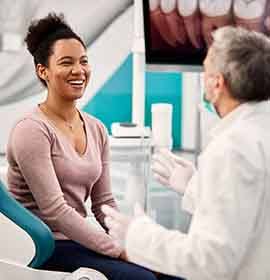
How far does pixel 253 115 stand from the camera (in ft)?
4.69

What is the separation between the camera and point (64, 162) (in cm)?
199

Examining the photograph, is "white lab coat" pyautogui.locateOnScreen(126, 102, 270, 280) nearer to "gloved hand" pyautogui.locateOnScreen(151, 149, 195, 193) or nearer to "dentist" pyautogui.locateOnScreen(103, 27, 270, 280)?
"dentist" pyautogui.locateOnScreen(103, 27, 270, 280)

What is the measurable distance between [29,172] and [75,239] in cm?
27

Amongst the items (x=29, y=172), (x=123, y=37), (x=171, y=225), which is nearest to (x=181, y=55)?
(x=123, y=37)

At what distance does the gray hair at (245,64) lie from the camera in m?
1.42

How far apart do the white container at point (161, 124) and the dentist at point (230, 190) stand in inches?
50.9

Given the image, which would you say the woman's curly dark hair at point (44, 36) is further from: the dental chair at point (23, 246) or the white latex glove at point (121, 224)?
the white latex glove at point (121, 224)

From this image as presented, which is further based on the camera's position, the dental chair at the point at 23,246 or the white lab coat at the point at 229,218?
the dental chair at the point at 23,246

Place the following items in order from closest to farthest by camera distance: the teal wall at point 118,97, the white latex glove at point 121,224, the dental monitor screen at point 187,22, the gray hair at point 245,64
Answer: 1. the gray hair at point 245,64
2. the white latex glove at point 121,224
3. the dental monitor screen at point 187,22
4. the teal wall at point 118,97

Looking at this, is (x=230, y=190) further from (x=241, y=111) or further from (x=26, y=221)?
(x=26, y=221)

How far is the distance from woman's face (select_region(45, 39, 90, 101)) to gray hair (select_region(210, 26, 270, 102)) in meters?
0.75

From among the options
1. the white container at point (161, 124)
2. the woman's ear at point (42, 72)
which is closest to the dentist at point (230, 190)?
the woman's ear at point (42, 72)

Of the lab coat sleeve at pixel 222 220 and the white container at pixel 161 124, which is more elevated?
the lab coat sleeve at pixel 222 220

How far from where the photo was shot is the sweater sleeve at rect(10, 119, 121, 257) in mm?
1904
